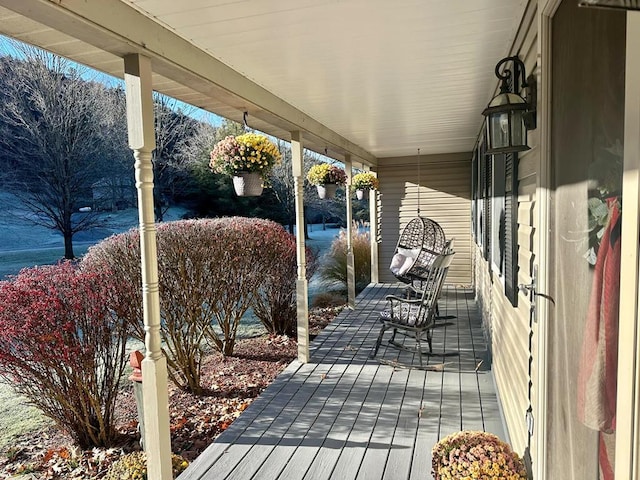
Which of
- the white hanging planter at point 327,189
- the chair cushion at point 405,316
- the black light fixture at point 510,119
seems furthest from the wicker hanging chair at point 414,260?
the black light fixture at point 510,119

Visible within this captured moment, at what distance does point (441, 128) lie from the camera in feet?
18.6

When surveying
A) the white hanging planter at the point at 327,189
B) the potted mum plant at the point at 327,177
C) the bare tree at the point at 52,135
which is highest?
the bare tree at the point at 52,135

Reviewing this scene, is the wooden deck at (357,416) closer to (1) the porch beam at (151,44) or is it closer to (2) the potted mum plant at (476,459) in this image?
(2) the potted mum plant at (476,459)

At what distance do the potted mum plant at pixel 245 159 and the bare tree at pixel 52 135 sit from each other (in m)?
Result: 7.96

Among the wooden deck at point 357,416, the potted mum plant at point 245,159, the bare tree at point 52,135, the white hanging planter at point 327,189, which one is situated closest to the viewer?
the wooden deck at point 357,416

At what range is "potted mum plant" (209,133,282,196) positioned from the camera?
10.5 feet

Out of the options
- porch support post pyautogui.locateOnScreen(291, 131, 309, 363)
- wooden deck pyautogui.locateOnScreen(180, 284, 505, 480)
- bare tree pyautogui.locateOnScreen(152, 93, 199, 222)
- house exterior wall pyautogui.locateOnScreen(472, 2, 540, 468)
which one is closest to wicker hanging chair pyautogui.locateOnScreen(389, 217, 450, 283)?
wooden deck pyautogui.locateOnScreen(180, 284, 505, 480)

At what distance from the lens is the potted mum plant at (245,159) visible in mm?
3205

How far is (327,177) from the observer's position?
19.9 feet

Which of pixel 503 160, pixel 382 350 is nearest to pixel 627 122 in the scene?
pixel 503 160

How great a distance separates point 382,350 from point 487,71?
9.48 feet

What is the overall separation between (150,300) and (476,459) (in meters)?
1.70

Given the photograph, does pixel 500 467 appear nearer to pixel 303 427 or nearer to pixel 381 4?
pixel 303 427

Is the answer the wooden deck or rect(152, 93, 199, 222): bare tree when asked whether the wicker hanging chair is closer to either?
the wooden deck
